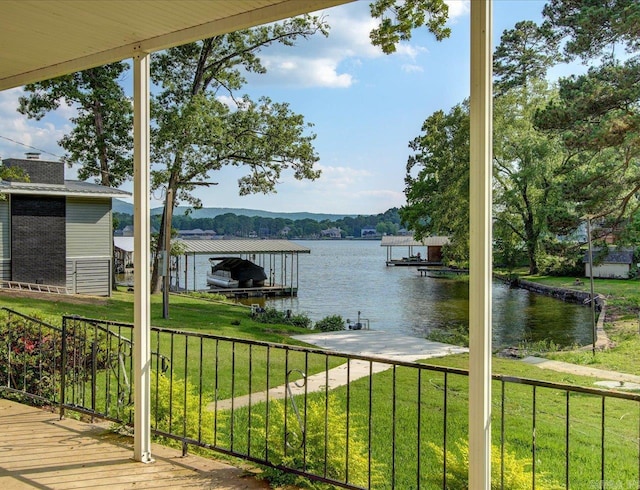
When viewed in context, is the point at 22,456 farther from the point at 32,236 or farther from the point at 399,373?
the point at 32,236

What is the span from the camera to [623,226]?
40.0 ft

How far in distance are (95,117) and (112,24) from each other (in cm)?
1602

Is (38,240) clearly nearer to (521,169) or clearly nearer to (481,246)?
(481,246)

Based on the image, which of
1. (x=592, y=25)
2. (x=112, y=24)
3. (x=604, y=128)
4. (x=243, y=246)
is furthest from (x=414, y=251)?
(x=112, y=24)

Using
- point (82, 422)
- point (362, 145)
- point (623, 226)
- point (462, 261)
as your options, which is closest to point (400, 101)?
point (362, 145)

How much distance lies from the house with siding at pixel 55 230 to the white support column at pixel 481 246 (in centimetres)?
1277

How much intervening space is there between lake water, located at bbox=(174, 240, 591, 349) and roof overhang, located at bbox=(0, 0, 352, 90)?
41.8ft

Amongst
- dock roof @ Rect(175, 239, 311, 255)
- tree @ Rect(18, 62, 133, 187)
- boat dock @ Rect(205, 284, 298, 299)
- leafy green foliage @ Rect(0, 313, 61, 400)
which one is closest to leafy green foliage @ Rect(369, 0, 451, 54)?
leafy green foliage @ Rect(0, 313, 61, 400)

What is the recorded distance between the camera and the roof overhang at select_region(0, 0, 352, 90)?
7.20 ft

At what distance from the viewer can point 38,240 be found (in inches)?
530

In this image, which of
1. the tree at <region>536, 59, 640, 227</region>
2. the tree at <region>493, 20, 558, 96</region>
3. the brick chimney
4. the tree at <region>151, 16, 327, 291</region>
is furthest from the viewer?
the tree at <region>151, 16, 327, 291</region>

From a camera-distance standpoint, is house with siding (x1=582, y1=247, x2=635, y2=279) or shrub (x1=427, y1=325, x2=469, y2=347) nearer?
house with siding (x1=582, y1=247, x2=635, y2=279)

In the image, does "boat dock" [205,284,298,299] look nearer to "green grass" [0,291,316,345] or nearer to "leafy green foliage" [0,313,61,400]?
"green grass" [0,291,316,345]

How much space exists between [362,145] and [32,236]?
82.1ft
